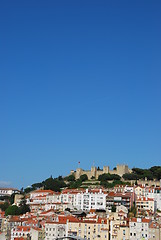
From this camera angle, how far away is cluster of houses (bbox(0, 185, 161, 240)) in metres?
52.4

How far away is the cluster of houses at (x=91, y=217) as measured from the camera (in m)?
52.4

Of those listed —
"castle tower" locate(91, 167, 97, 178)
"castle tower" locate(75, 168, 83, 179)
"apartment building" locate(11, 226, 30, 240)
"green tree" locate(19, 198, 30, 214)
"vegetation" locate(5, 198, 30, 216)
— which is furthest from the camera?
"castle tower" locate(75, 168, 83, 179)

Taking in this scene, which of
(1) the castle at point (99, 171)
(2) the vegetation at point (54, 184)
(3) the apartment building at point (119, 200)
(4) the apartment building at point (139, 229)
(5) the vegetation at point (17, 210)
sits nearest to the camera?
(4) the apartment building at point (139, 229)

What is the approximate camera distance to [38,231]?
55.3m

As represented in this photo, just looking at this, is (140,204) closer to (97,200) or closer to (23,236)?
(97,200)

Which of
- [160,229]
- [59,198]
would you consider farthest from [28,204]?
[160,229]

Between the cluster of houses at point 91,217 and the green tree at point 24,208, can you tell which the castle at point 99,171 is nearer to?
the cluster of houses at point 91,217

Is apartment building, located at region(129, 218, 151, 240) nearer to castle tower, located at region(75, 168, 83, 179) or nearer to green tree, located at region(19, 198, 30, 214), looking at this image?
green tree, located at region(19, 198, 30, 214)

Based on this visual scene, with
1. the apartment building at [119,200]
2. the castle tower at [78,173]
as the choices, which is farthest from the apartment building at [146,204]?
the castle tower at [78,173]

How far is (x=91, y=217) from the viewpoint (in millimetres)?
57344

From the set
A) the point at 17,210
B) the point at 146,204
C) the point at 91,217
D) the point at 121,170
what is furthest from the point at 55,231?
the point at 121,170

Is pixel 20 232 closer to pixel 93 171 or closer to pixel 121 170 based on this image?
pixel 121 170

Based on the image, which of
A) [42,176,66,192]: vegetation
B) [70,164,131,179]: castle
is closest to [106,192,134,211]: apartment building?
[42,176,66,192]: vegetation

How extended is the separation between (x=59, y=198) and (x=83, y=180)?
722 inches
